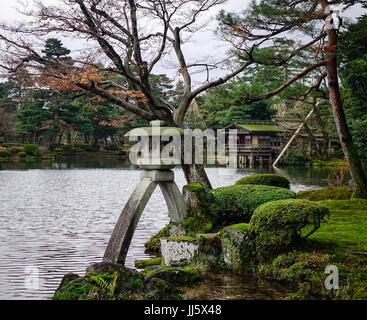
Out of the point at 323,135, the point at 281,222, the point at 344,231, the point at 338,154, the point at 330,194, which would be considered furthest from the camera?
the point at 338,154

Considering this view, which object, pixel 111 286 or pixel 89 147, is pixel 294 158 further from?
pixel 111 286

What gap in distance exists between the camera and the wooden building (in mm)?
43375

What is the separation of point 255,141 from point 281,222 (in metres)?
39.0

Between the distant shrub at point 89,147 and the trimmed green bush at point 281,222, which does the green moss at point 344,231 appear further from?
the distant shrub at point 89,147

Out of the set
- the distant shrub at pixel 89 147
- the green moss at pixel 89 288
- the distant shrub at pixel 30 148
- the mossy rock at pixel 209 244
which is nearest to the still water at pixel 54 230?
the green moss at pixel 89 288

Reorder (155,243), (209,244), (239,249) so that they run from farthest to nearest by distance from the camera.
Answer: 1. (155,243)
2. (209,244)
3. (239,249)

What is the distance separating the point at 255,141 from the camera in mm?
44531

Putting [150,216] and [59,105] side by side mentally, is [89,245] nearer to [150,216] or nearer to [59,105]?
[150,216]

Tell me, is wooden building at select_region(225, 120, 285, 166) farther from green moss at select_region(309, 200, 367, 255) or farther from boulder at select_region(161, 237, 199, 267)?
boulder at select_region(161, 237, 199, 267)

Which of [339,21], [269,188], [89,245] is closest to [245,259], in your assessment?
[269,188]

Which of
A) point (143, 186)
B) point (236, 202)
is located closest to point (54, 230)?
point (143, 186)

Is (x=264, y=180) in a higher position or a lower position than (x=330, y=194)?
higher

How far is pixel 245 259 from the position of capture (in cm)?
677

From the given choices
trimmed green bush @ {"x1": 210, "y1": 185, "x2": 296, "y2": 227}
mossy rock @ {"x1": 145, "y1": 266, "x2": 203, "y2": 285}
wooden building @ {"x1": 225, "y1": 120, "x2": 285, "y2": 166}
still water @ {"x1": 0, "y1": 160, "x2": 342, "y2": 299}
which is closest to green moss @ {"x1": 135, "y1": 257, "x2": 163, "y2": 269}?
still water @ {"x1": 0, "y1": 160, "x2": 342, "y2": 299}
